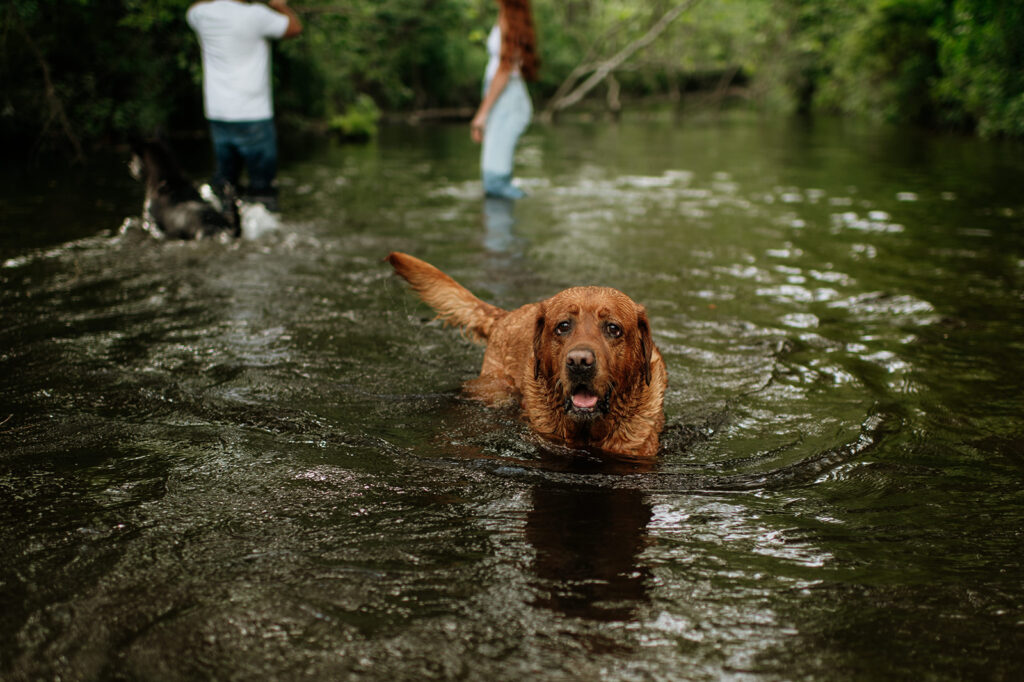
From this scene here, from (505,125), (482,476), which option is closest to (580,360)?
(482,476)

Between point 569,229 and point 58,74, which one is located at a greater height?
point 58,74

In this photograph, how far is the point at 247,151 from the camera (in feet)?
30.0

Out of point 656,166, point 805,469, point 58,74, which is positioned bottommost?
point 805,469

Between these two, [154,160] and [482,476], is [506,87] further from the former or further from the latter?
[482,476]

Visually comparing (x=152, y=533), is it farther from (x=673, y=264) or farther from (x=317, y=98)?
(x=317, y=98)

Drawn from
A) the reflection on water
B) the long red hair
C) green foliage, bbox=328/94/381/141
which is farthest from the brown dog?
green foliage, bbox=328/94/381/141

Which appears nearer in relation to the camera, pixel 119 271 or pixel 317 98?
pixel 119 271

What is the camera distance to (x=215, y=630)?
8.11 ft

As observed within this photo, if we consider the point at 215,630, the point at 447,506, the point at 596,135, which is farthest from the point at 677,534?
the point at 596,135

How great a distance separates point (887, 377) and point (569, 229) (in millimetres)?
5610

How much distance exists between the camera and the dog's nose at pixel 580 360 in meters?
3.95

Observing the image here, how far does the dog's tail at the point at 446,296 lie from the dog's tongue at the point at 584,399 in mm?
1345

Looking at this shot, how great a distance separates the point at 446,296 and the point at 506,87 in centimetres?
654

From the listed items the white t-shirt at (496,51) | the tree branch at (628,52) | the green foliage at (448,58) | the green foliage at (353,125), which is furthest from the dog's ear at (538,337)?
the green foliage at (353,125)
